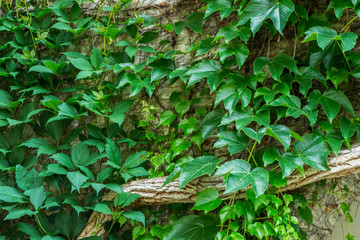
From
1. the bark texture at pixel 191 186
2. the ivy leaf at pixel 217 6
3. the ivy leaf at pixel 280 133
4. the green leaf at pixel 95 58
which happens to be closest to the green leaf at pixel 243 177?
the ivy leaf at pixel 280 133

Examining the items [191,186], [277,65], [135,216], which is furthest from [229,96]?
[135,216]

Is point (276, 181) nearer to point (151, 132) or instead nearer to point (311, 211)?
point (311, 211)

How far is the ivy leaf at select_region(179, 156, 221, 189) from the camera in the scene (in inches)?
43.3

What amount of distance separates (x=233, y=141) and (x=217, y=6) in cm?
59

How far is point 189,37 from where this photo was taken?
1673 mm

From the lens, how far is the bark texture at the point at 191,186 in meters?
1.18

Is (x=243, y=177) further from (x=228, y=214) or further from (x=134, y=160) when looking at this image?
(x=134, y=160)

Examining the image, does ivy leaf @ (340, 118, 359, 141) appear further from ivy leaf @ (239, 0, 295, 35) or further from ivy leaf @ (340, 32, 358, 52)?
ivy leaf @ (239, 0, 295, 35)

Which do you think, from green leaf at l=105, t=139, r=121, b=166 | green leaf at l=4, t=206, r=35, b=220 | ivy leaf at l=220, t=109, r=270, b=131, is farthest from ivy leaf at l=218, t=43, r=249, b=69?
green leaf at l=4, t=206, r=35, b=220

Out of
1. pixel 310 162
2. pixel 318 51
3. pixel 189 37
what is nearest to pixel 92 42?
pixel 189 37

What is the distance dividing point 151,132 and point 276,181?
0.76 meters

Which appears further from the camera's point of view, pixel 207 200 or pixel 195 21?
pixel 195 21

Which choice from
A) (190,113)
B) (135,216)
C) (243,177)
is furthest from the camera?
(190,113)

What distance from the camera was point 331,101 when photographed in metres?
1.17
